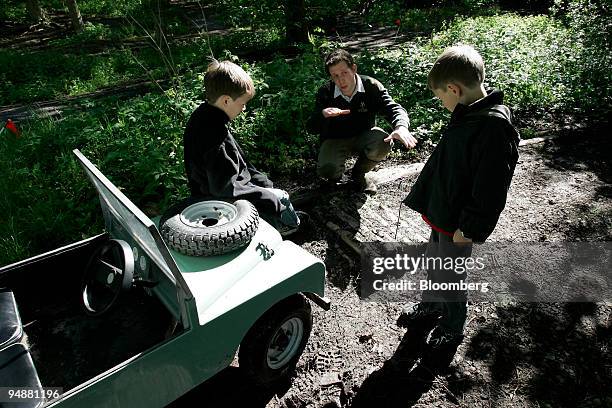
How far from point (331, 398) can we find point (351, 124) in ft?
9.24

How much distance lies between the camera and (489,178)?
2.39m

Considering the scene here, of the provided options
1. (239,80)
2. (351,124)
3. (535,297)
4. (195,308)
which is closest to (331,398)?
(195,308)

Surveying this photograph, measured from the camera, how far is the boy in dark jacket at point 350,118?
13.6ft

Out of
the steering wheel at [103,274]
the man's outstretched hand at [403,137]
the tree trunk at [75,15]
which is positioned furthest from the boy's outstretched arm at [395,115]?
the tree trunk at [75,15]

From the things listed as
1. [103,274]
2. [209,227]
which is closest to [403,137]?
[209,227]

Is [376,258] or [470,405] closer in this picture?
[470,405]

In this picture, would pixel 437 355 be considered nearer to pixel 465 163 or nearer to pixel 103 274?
pixel 465 163

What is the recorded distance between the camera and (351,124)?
4676mm

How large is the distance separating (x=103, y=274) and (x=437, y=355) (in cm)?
226

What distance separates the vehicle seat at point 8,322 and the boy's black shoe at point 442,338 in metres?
2.54

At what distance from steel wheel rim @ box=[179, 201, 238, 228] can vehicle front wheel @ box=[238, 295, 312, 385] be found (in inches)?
24.5

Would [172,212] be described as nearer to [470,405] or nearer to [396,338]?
[396,338]

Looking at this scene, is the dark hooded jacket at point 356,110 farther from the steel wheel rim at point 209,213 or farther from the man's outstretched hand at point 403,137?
the steel wheel rim at point 209,213

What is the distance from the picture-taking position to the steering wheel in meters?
2.26
